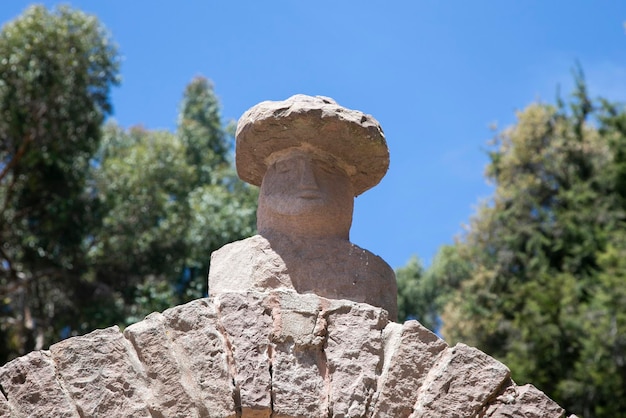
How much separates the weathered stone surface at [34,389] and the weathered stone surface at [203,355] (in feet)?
1.67

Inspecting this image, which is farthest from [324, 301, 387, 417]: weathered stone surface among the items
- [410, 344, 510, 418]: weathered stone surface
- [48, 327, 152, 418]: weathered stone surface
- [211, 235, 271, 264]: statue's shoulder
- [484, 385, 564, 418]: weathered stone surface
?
[48, 327, 152, 418]: weathered stone surface

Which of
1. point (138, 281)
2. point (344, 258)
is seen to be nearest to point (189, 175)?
point (138, 281)

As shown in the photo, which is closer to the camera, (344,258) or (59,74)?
(344,258)

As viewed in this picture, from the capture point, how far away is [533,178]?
2158cm

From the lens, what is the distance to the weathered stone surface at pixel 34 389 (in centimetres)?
454

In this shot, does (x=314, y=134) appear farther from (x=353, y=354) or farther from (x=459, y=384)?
Result: (x=459, y=384)

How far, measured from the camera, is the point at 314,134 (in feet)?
18.3

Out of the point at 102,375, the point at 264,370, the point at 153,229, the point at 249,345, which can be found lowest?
the point at 102,375

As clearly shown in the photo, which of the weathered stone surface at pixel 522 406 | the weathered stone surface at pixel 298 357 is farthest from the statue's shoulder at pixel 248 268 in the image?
the weathered stone surface at pixel 522 406

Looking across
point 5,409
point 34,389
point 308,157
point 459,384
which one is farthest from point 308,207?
point 5,409

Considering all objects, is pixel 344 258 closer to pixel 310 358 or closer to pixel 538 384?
pixel 310 358

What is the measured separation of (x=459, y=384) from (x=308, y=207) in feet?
4.12

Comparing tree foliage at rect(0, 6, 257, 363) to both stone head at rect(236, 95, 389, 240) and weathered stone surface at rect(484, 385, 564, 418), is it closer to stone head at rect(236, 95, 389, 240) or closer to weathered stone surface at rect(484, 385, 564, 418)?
stone head at rect(236, 95, 389, 240)

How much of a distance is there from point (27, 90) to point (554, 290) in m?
9.20
